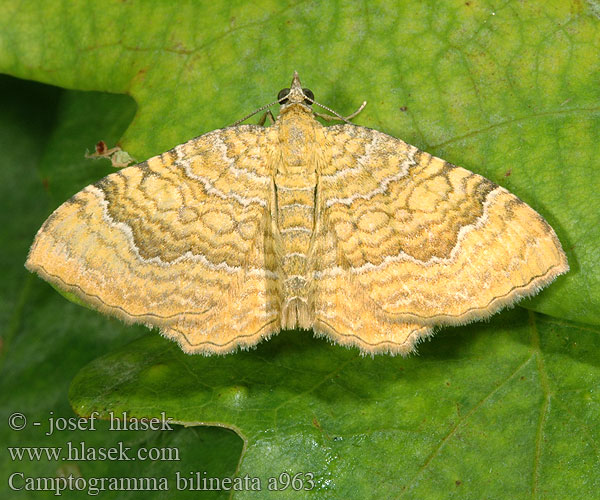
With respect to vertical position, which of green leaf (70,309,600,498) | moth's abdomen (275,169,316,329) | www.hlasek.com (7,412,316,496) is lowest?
www.hlasek.com (7,412,316,496)

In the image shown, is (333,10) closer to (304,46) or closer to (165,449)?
(304,46)

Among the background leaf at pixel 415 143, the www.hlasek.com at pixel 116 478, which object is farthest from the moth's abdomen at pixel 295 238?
the www.hlasek.com at pixel 116 478

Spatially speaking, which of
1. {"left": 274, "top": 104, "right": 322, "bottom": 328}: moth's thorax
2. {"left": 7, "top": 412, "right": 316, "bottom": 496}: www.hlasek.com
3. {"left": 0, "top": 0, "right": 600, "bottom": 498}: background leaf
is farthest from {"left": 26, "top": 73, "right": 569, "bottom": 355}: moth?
{"left": 7, "top": 412, "right": 316, "bottom": 496}: www.hlasek.com

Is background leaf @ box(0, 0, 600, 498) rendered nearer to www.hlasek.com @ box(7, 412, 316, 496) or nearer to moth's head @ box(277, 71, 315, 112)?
www.hlasek.com @ box(7, 412, 316, 496)

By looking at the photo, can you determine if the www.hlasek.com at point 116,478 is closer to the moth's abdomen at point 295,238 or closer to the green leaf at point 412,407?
the green leaf at point 412,407

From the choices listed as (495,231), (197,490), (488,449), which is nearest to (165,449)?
(197,490)

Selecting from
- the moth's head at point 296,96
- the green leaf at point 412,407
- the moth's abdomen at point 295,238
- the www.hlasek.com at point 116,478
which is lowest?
the www.hlasek.com at point 116,478

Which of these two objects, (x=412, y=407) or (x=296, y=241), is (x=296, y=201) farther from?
(x=412, y=407)

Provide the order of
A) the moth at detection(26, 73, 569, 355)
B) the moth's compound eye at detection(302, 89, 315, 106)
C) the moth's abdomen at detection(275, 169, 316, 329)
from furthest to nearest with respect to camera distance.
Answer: the moth's compound eye at detection(302, 89, 315, 106) → the moth's abdomen at detection(275, 169, 316, 329) → the moth at detection(26, 73, 569, 355)
